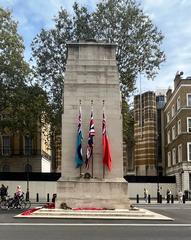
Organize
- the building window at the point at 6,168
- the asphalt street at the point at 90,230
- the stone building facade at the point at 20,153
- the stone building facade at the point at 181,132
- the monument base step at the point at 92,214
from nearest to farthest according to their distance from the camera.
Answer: the asphalt street at the point at 90,230, the monument base step at the point at 92,214, the stone building facade at the point at 181,132, the building window at the point at 6,168, the stone building facade at the point at 20,153

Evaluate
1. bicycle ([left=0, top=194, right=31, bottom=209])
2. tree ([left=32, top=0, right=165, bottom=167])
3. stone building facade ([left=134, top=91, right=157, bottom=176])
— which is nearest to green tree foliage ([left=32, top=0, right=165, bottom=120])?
tree ([left=32, top=0, right=165, bottom=167])

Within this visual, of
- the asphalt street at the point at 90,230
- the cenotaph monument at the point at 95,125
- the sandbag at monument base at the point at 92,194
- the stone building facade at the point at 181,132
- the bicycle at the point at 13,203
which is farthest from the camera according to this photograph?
the stone building facade at the point at 181,132

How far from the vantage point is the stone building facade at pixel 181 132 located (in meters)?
70.0

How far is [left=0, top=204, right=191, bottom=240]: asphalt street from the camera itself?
16.8 m

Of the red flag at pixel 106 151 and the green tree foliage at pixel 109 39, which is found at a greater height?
the green tree foliage at pixel 109 39

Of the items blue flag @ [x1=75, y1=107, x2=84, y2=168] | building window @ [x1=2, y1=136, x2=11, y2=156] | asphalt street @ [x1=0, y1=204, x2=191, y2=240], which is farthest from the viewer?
building window @ [x1=2, y1=136, x2=11, y2=156]

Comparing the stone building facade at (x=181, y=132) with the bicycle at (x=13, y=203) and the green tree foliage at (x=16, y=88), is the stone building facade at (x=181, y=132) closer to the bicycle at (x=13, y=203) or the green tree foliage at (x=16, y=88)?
the green tree foliage at (x=16, y=88)

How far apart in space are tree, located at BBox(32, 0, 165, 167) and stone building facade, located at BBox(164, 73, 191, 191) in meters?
20.2

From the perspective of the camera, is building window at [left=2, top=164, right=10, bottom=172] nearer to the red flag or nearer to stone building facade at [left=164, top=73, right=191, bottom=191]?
stone building facade at [left=164, top=73, right=191, bottom=191]

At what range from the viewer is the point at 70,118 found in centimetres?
2966

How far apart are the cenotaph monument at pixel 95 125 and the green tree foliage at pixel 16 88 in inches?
924

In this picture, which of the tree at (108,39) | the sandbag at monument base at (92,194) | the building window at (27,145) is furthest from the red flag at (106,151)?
the building window at (27,145)

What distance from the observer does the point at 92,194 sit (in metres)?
28.4

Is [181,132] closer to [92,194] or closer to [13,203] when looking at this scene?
[13,203]
